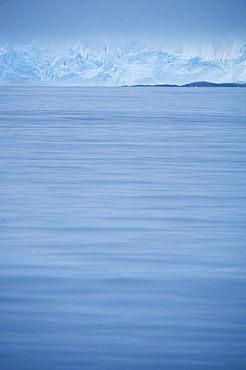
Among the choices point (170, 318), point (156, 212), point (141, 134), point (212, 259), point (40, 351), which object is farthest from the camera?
point (141, 134)

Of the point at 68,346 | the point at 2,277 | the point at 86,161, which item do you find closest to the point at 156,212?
the point at 2,277

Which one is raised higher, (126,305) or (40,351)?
(126,305)

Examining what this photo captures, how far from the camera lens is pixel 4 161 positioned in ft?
46.1

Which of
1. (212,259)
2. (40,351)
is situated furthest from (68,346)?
(212,259)

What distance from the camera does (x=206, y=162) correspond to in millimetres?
14086

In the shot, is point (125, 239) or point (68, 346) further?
point (125, 239)

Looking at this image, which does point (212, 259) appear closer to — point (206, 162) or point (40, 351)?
point (40, 351)

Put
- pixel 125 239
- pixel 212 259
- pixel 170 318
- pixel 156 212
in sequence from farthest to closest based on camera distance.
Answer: pixel 156 212 < pixel 125 239 < pixel 212 259 < pixel 170 318

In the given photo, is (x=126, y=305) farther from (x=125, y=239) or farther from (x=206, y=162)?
(x=206, y=162)

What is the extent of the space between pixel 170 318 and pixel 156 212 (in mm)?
3723

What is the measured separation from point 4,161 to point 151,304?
10149 mm

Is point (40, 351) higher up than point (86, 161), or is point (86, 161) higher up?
point (86, 161)

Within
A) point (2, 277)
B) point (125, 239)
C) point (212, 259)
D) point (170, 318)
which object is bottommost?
point (170, 318)

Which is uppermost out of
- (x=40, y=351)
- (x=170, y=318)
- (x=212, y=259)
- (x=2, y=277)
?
(x=212, y=259)
